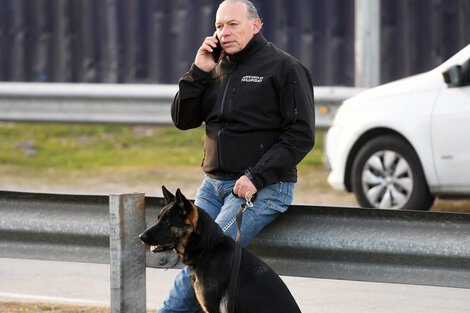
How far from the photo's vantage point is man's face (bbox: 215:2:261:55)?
4629 mm

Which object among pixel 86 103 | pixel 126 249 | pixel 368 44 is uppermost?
pixel 368 44

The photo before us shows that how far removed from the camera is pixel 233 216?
15.0 ft

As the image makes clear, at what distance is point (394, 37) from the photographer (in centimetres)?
1216

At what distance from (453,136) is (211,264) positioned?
447 cm

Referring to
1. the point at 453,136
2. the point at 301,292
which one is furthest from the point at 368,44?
the point at 301,292

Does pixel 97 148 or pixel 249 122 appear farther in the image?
pixel 97 148

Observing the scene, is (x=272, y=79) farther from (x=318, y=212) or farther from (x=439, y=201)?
(x=439, y=201)

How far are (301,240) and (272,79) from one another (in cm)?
78

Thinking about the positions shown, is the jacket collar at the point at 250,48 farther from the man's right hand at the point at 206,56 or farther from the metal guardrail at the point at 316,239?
the metal guardrail at the point at 316,239

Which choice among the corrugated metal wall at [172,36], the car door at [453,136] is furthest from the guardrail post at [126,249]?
the corrugated metal wall at [172,36]

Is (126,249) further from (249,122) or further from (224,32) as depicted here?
(224,32)

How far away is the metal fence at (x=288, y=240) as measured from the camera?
4.36 m

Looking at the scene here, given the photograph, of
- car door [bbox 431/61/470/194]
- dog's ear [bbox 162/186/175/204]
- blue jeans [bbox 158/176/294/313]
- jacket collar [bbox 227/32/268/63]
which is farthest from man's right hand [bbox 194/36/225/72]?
car door [bbox 431/61/470/194]

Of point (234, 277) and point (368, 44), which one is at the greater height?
point (368, 44)
